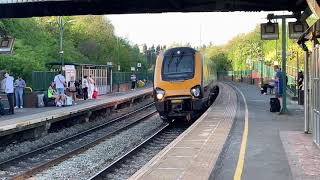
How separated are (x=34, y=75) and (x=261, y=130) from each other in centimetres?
1929

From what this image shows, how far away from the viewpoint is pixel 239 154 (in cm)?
1155

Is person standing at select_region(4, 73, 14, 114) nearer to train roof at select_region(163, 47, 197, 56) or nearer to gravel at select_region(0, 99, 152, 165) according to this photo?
gravel at select_region(0, 99, 152, 165)

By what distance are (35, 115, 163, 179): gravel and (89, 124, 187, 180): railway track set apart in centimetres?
45

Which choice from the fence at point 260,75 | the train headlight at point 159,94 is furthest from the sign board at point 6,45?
the fence at point 260,75

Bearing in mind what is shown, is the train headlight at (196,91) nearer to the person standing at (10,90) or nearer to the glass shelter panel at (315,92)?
the glass shelter panel at (315,92)

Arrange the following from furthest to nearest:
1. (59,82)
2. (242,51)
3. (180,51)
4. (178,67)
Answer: (242,51), (59,82), (180,51), (178,67)

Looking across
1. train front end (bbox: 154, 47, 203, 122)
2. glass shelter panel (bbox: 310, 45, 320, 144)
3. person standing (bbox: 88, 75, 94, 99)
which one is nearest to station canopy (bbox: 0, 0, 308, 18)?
train front end (bbox: 154, 47, 203, 122)

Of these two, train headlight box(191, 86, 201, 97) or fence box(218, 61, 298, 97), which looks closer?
train headlight box(191, 86, 201, 97)

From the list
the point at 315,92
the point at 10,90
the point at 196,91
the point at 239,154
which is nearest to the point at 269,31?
the point at 196,91

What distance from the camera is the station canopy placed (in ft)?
64.5

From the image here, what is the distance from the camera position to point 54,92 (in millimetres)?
27875

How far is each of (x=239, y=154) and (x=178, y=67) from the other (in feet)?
30.5

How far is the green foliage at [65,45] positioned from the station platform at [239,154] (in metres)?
30.7

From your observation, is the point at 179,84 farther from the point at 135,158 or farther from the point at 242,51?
the point at 242,51
